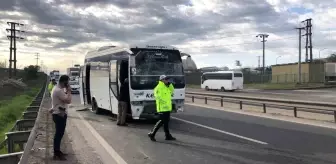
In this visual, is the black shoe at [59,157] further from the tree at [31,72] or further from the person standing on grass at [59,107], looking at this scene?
the tree at [31,72]

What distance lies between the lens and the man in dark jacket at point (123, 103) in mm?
14008

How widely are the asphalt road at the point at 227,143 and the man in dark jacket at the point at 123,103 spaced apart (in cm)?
35

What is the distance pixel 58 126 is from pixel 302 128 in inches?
335

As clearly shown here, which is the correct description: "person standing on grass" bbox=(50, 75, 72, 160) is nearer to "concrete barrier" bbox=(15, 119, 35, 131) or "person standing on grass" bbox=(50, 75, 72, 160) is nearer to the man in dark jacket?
"concrete barrier" bbox=(15, 119, 35, 131)

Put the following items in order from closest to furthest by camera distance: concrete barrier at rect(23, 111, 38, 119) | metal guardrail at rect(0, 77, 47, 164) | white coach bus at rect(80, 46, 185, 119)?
metal guardrail at rect(0, 77, 47, 164), white coach bus at rect(80, 46, 185, 119), concrete barrier at rect(23, 111, 38, 119)

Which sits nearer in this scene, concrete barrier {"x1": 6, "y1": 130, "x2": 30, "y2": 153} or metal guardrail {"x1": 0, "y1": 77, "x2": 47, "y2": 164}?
metal guardrail {"x1": 0, "y1": 77, "x2": 47, "y2": 164}

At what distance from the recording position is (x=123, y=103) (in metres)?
14.0

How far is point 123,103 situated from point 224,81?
138ft

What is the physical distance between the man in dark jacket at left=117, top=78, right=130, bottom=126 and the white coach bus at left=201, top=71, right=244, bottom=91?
40105 mm

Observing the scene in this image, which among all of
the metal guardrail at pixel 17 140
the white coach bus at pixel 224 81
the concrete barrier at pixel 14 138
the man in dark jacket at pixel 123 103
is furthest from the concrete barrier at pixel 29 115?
the white coach bus at pixel 224 81

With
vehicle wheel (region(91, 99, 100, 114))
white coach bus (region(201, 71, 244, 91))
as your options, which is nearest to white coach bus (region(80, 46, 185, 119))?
vehicle wheel (region(91, 99, 100, 114))

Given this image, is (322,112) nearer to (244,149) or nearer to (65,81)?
(244,149)

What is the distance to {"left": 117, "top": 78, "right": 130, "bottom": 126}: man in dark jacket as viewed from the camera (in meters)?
14.0

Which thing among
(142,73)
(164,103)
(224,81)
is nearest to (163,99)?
(164,103)
